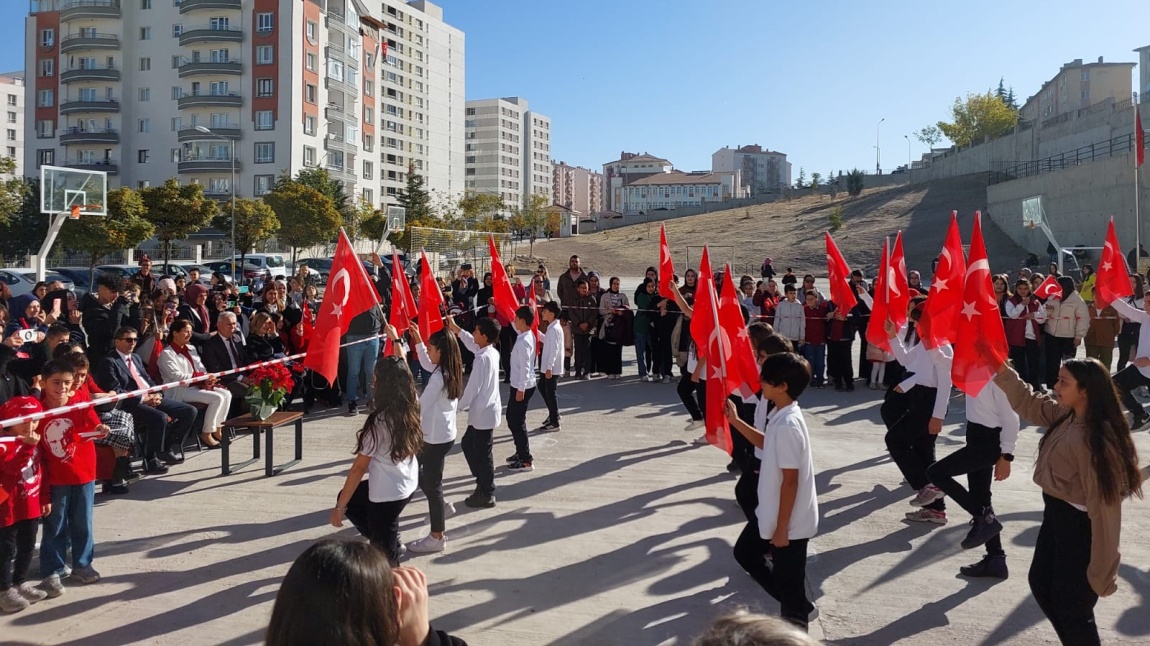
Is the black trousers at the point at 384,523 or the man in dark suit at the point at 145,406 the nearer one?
the black trousers at the point at 384,523

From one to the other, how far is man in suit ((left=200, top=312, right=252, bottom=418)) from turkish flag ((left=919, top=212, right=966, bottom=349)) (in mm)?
7804

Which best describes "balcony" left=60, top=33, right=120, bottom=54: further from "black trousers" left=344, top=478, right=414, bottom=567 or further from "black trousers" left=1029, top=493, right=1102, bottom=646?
"black trousers" left=1029, top=493, right=1102, bottom=646

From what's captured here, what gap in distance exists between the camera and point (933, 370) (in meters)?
7.55

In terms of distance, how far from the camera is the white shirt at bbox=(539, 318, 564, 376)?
1070 centimetres

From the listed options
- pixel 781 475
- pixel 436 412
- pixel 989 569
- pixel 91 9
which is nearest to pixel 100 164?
pixel 91 9

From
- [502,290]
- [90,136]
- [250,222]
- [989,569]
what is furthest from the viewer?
[90,136]

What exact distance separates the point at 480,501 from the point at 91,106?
7129 centimetres

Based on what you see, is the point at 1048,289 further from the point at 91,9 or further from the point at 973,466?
the point at 91,9

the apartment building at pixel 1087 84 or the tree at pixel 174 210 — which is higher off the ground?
the apartment building at pixel 1087 84

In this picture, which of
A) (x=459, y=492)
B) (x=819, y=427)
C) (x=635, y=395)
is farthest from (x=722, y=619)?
(x=635, y=395)

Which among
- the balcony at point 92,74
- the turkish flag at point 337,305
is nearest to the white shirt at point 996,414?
the turkish flag at point 337,305

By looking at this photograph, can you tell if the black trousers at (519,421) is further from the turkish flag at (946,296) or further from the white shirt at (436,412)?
the turkish flag at (946,296)

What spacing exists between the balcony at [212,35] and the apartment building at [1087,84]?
227ft

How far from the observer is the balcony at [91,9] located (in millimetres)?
67125
